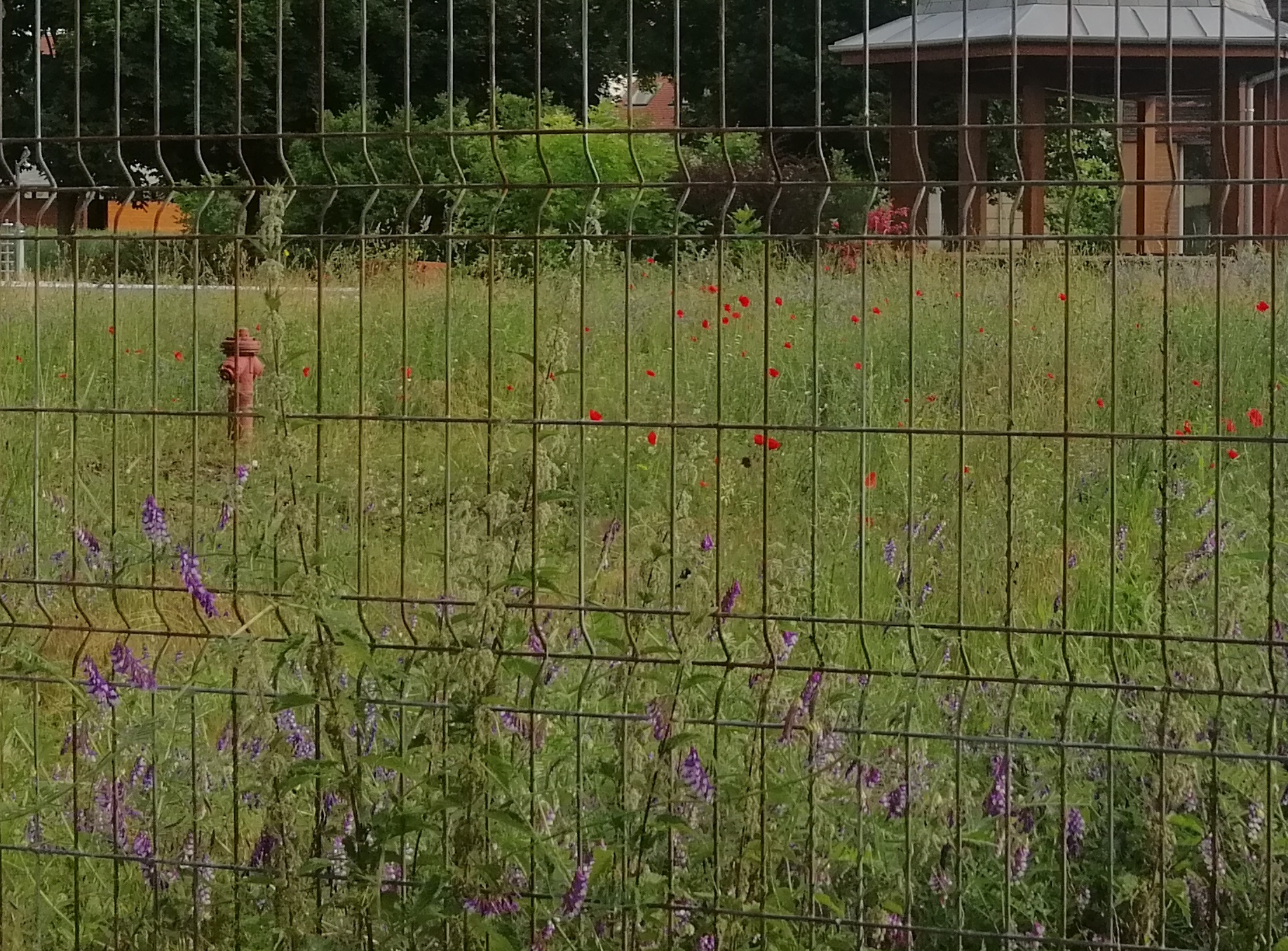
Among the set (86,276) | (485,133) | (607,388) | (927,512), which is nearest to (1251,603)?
(927,512)

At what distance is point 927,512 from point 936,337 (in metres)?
2.38

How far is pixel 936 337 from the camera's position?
7.76 metres

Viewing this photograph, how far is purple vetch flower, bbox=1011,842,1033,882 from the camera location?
3.24 metres

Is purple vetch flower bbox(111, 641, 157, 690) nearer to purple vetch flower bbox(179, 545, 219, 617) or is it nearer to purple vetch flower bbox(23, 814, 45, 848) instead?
purple vetch flower bbox(179, 545, 219, 617)

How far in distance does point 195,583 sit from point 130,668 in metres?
0.41

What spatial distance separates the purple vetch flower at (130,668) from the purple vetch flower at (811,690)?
126cm

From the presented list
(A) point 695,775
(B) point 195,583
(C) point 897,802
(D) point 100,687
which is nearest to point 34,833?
(D) point 100,687

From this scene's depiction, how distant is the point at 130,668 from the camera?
11.6ft

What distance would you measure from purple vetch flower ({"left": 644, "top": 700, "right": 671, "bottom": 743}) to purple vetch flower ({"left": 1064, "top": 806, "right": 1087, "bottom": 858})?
0.93 meters

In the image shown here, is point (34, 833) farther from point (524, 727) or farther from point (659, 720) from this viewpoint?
point (659, 720)

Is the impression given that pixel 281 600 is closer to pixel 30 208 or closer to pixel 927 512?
pixel 30 208

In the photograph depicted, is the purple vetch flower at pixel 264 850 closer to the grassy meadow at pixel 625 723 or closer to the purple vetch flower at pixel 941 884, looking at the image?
the grassy meadow at pixel 625 723

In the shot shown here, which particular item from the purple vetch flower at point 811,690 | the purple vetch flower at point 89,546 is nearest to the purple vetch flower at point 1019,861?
the purple vetch flower at point 811,690

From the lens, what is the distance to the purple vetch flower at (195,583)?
3.18 m
